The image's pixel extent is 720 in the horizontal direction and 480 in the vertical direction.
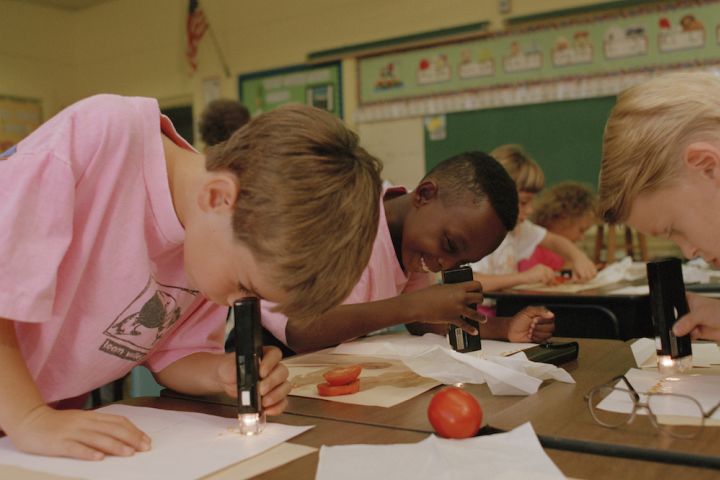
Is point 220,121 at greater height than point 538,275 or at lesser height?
greater

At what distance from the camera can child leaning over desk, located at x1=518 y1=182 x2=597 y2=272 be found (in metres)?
3.53

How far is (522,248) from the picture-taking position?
10.6 ft

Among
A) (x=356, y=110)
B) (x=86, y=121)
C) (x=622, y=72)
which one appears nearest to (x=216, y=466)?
(x=86, y=121)

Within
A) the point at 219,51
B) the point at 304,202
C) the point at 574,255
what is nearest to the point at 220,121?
the point at 574,255

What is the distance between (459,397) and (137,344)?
50 centimetres

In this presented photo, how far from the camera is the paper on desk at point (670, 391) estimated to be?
846 mm

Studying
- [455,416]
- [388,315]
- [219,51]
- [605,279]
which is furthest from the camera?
[219,51]

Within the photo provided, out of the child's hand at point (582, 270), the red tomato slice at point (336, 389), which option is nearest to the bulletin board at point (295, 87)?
the child's hand at point (582, 270)

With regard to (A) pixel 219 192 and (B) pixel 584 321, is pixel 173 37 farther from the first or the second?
(A) pixel 219 192

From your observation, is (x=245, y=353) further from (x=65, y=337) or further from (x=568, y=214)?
(x=568, y=214)

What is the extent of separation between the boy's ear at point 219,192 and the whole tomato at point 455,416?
342mm

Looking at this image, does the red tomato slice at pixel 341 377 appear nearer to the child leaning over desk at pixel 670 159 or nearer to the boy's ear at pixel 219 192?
the boy's ear at pixel 219 192

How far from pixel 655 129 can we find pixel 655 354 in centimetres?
46

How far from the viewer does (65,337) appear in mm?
972
